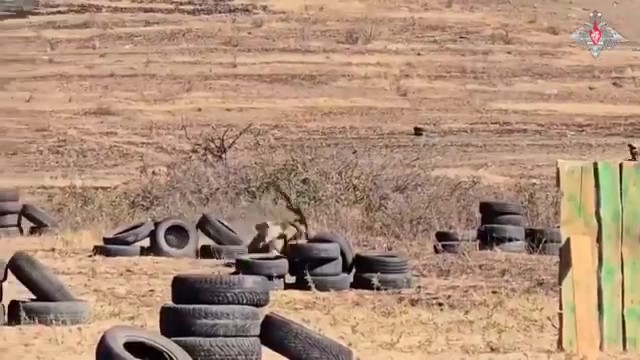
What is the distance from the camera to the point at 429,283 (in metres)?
15.5

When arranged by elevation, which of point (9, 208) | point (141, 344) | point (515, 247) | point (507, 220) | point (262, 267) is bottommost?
point (515, 247)

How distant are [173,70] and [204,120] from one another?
2835 millimetres

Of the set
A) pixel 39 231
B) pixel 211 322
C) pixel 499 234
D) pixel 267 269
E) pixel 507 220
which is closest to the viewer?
pixel 211 322

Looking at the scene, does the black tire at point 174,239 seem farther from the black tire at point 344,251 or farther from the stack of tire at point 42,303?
the stack of tire at point 42,303

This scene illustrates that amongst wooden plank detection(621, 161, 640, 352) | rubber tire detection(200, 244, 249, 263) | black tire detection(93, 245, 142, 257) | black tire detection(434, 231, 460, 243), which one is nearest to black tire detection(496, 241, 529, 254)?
black tire detection(434, 231, 460, 243)

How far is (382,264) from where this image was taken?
14.9 metres

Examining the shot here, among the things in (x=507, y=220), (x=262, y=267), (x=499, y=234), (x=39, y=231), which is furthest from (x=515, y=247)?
(x=39, y=231)

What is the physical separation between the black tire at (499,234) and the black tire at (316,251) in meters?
4.34

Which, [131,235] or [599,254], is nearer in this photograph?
[599,254]

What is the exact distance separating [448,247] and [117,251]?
4440 mm

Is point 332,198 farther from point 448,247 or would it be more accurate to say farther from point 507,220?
point 448,247

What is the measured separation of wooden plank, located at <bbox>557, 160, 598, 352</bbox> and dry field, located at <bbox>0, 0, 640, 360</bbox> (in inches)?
159

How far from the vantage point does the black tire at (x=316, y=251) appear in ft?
48.4

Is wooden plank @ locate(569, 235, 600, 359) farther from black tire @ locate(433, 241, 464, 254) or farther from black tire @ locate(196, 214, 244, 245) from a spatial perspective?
black tire @ locate(196, 214, 244, 245)
